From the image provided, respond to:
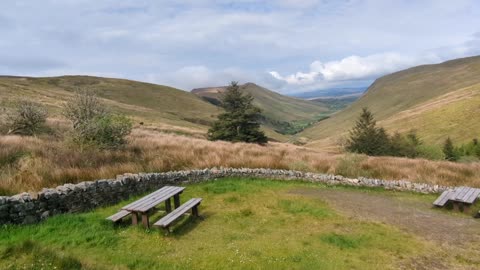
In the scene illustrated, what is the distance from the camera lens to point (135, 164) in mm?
12867

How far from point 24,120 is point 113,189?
1342 centimetres

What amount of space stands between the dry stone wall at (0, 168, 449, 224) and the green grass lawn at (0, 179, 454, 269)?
1.10ft

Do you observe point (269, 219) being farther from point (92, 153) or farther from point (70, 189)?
point (92, 153)

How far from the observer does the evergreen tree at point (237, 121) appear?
32.5 meters

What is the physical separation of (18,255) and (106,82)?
131406mm

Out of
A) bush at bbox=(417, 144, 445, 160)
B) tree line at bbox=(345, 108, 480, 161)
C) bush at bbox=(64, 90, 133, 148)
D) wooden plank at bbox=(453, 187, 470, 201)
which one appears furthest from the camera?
bush at bbox=(417, 144, 445, 160)

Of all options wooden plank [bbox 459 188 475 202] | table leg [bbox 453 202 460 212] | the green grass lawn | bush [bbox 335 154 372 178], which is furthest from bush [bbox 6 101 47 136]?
wooden plank [bbox 459 188 475 202]

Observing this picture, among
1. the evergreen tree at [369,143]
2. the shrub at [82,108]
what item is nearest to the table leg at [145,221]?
the shrub at [82,108]

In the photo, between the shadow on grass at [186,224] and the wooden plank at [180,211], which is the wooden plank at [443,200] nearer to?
the shadow on grass at [186,224]

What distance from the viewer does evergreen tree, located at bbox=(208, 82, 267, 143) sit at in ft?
107

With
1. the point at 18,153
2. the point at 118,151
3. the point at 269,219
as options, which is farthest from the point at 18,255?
the point at 118,151

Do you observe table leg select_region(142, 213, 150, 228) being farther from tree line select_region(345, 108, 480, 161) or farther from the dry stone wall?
tree line select_region(345, 108, 480, 161)

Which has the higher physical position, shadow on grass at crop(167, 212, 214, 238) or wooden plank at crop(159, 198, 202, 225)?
wooden plank at crop(159, 198, 202, 225)

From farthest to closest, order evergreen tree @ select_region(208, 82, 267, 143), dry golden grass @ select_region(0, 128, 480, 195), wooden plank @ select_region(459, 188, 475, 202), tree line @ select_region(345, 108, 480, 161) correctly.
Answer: tree line @ select_region(345, 108, 480, 161) < evergreen tree @ select_region(208, 82, 267, 143) < wooden plank @ select_region(459, 188, 475, 202) < dry golden grass @ select_region(0, 128, 480, 195)
